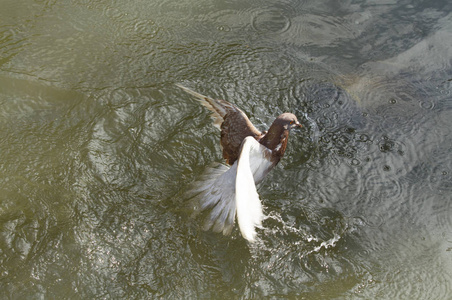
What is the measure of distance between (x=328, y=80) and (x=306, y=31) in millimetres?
862

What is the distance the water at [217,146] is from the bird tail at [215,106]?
125mm

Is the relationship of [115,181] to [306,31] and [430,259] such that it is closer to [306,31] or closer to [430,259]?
[430,259]

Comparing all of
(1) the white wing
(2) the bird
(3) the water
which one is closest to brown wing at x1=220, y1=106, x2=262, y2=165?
(2) the bird

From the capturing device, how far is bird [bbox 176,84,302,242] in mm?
2396

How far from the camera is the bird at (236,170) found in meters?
2.40

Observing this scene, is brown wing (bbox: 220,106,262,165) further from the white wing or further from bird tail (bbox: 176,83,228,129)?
the white wing

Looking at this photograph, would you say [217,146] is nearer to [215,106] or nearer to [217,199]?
[215,106]

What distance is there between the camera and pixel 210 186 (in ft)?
9.81

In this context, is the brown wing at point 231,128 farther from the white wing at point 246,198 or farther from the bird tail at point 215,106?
the white wing at point 246,198

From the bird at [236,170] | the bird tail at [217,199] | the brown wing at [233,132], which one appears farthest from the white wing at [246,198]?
the brown wing at [233,132]

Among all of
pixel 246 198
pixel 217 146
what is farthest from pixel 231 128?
pixel 246 198

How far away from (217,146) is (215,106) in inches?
13.9

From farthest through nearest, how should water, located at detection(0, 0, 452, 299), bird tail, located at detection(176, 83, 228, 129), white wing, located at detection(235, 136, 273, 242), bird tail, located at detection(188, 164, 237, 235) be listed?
1. bird tail, located at detection(176, 83, 228, 129)
2. bird tail, located at detection(188, 164, 237, 235)
3. water, located at detection(0, 0, 452, 299)
4. white wing, located at detection(235, 136, 273, 242)

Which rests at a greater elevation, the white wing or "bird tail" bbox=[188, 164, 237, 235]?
the white wing
